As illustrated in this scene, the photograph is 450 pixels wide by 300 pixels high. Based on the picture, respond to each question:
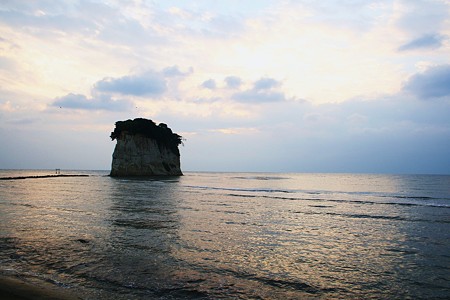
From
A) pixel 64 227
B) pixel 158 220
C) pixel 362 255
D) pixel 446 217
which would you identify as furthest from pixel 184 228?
pixel 446 217

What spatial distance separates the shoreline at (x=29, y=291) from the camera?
557 cm

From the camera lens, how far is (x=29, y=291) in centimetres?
583

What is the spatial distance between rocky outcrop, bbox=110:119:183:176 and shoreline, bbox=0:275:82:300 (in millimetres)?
83203

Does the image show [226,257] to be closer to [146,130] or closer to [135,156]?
[135,156]

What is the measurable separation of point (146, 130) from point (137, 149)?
6147 millimetres

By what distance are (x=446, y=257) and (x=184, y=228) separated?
9382 millimetres

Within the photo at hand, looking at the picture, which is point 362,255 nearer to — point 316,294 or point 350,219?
point 316,294

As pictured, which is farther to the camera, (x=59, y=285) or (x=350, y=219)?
(x=350, y=219)

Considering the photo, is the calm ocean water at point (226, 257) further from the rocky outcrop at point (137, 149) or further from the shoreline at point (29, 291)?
the rocky outcrop at point (137, 149)

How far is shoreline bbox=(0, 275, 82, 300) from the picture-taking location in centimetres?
557

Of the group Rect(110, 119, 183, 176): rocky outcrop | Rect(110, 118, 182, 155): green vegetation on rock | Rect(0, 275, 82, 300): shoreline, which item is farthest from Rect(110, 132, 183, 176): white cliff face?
Rect(0, 275, 82, 300): shoreline

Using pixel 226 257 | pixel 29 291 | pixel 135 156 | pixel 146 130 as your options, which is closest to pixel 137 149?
pixel 135 156

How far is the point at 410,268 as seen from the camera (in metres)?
8.08

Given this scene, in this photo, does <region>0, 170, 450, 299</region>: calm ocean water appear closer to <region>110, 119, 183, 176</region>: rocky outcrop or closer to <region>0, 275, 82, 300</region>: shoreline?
<region>0, 275, 82, 300</region>: shoreline
